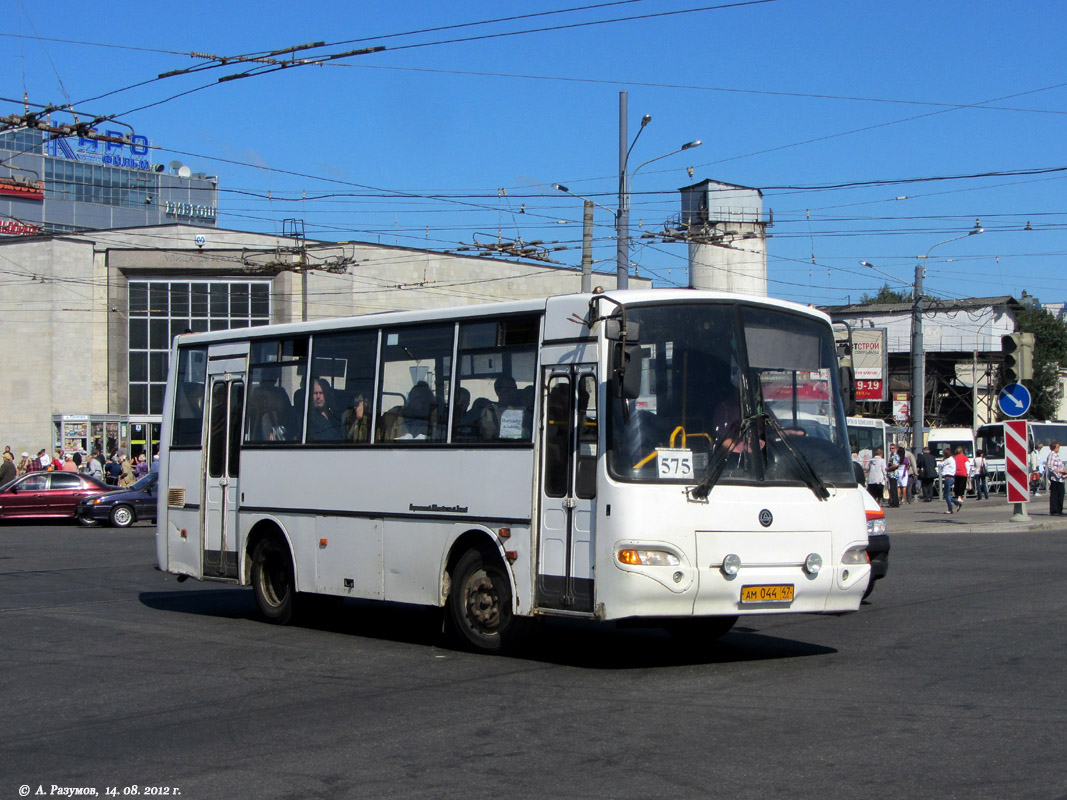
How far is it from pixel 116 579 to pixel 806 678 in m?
11.7

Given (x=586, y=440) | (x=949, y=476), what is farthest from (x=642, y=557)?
(x=949, y=476)

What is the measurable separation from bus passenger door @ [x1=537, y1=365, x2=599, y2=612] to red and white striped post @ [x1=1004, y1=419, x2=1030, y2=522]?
1680 centimetres

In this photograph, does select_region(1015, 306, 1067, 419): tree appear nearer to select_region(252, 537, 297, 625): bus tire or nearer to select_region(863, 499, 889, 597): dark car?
select_region(863, 499, 889, 597): dark car

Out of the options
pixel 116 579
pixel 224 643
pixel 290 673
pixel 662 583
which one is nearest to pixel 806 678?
pixel 662 583

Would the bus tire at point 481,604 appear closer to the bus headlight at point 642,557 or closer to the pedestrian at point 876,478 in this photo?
the bus headlight at point 642,557

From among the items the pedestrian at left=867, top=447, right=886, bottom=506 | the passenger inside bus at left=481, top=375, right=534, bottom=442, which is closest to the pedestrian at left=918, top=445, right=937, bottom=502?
the pedestrian at left=867, top=447, right=886, bottom=506

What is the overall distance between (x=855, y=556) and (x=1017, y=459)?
16542 millimetres

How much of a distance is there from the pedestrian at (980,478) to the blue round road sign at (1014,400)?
22389mm

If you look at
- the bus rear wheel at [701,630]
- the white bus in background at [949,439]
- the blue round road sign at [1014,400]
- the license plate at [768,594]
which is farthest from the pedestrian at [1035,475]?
the license plate at [768,594]

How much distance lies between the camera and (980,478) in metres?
47.5

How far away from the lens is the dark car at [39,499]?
107 feet

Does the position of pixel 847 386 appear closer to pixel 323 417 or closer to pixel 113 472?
pixel 323 417

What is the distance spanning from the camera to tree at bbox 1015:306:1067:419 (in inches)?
3250

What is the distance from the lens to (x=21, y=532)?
29875 mm
